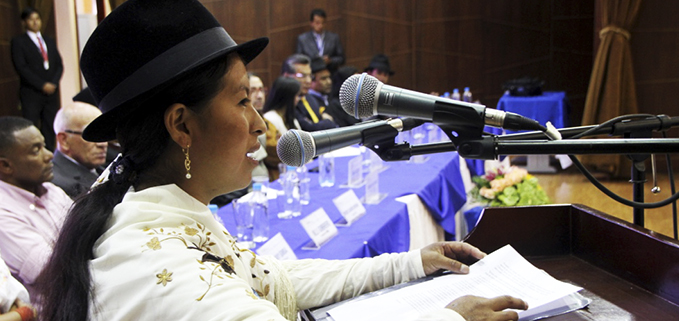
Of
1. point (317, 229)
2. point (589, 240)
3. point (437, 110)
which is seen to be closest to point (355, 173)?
point (317, 229)

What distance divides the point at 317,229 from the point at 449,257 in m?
1.05

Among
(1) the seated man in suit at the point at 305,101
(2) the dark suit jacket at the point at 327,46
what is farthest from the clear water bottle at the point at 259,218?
(2) the dark suit jacket at the point at 327,46

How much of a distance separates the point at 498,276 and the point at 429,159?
3.06 metres

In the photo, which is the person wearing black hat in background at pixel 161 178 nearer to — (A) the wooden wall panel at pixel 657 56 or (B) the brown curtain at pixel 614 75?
(B) the brown curtain at pixel 614 75

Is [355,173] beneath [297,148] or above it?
beneath

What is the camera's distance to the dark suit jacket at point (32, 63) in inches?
272

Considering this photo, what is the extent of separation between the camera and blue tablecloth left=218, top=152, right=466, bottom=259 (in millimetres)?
2385

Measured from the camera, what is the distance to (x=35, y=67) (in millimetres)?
7016

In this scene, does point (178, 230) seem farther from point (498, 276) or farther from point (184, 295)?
point (498, 276)

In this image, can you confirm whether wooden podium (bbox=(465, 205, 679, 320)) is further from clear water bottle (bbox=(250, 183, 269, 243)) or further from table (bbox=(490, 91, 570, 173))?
table (bbox=(490, 91, 570, 173))

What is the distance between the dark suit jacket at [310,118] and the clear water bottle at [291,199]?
250 centimetres

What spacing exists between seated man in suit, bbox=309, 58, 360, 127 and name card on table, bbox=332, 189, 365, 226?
11.2 ft

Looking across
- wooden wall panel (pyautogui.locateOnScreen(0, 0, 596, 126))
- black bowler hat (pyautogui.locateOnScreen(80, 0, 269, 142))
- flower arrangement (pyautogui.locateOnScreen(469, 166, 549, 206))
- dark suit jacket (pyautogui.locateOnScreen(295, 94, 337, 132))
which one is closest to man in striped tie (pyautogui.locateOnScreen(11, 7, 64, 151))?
wooden wall panel (pyautogui.locateOnScreen(0, 0, 596, 126))

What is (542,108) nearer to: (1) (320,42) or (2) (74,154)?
(1) (320,42)
